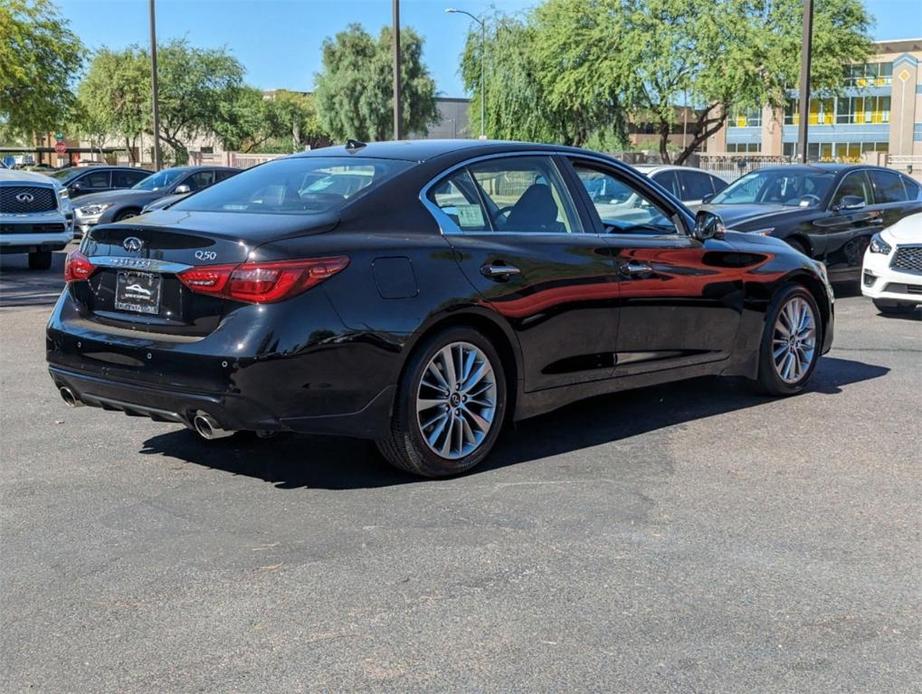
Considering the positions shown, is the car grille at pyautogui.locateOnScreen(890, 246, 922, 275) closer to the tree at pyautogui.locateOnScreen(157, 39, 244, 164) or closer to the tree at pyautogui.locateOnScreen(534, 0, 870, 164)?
the tree at pyautogui.locateOnScreen(534, 0, 870, 164)

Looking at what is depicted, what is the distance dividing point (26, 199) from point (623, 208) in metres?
11.6

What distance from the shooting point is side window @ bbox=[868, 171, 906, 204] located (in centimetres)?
1421

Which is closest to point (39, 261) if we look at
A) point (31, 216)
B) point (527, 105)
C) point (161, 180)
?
point (31, 216)

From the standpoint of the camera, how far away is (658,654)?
3475 millimetres

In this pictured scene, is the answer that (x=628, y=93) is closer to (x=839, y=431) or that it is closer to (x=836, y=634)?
(x=839, y=431)

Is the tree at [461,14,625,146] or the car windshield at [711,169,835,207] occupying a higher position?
the tree at [461,14,625,146]

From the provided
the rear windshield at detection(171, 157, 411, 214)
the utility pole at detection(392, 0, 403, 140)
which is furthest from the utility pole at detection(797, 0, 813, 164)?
the rear windshield at detection(171, 157, 411, 214)

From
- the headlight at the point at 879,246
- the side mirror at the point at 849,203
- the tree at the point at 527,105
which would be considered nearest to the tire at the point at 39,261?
the side mirror at the point at 849,203

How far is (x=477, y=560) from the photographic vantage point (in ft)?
14.1

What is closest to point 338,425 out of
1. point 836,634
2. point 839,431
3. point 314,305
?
point 314,305

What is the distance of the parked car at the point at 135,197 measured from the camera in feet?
68.7

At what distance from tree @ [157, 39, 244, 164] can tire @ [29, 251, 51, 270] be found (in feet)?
157

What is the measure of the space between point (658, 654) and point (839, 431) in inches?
136

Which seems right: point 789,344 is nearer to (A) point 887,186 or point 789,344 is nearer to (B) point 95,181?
(A) point 887,186
